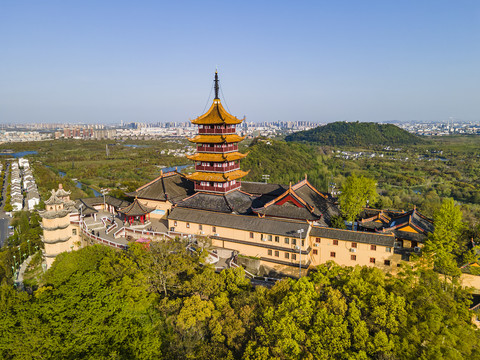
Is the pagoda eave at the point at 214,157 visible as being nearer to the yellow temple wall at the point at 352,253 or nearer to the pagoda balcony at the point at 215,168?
the pagoda balcony at the point at 215,168

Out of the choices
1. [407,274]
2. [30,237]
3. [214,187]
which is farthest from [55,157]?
[407,274]

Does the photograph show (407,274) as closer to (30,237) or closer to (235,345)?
(235,345)

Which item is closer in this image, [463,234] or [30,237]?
[463,234]

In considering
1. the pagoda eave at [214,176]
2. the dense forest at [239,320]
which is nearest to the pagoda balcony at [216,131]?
the pagoda eave at [214,176]

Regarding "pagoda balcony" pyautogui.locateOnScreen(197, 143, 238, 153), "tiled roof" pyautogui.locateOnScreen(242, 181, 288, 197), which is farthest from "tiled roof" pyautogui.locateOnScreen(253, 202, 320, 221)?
"pagoda balcony" pyautogui.locateOnScreen(197, 143, 238, 153)

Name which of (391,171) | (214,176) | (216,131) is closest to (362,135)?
(391,171)

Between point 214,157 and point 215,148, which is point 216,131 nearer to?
point 215,148
